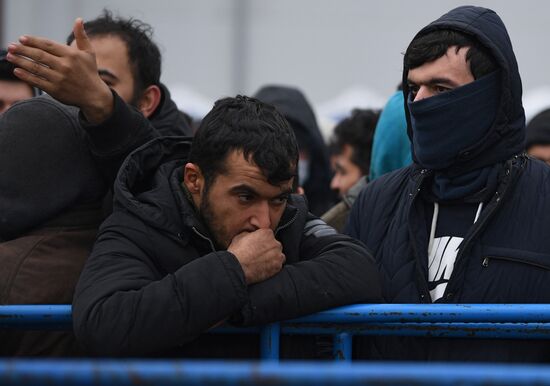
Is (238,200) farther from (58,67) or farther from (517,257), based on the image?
(517,257)

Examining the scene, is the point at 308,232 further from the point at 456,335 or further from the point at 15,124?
the point at 15,124

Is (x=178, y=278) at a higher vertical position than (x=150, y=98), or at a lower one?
lower

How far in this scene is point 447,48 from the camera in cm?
305

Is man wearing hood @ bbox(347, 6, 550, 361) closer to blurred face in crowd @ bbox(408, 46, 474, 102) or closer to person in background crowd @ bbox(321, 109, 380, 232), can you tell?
blurred face in crowd @ bbox(408, 46, 474, 102)

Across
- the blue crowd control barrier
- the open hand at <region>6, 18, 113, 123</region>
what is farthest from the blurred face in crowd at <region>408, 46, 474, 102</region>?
the blue crowd control barrier

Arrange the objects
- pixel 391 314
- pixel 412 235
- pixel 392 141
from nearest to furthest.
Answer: pixel 391 314
pixel 412 235
pixel 392 141

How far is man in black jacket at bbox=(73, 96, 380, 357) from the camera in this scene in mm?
2457

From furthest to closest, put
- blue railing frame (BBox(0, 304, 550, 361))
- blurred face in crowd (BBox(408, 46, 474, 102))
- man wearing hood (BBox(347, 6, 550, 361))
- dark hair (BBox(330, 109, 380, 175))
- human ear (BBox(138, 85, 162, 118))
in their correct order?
1. dark hair (BBox(330, 109, 380, 175))
2. human ear (BBox(138, 85, 162, 118))
3. blurred face in crowd (BBox(408, 46, 474, 102))
4. man wearing hood (BBox(347, 6, 550, 361))
5. blue railing frame (BBox(0, 304, 550, 361))

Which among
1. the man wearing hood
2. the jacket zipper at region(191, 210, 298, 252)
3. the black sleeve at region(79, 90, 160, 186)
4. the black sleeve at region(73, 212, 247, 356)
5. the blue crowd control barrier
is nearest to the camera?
the blue crowd control barrier

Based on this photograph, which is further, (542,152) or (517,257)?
(542,152)

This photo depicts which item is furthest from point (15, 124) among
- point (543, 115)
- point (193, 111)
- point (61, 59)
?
point (193, 111)

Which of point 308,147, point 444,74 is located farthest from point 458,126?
point 308,147

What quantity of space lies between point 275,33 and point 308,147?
10.6m

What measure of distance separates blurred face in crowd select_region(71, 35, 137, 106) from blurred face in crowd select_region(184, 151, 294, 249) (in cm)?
123
